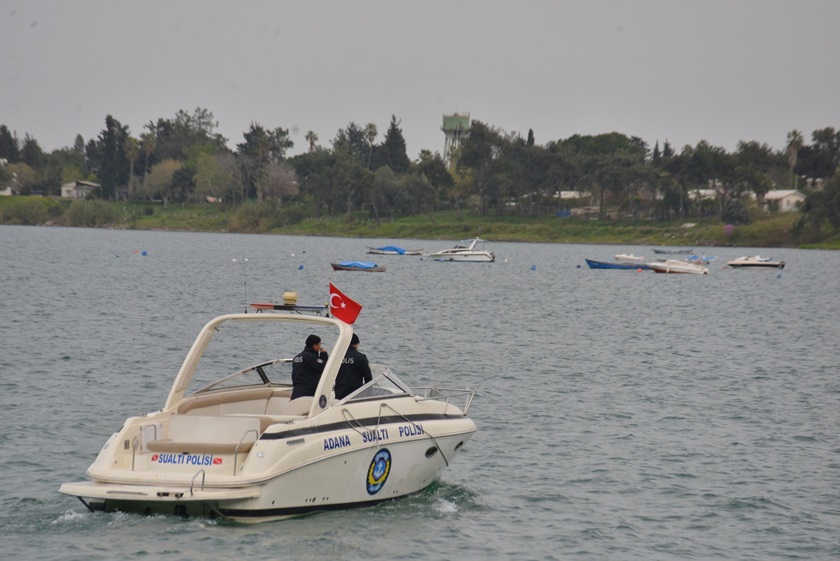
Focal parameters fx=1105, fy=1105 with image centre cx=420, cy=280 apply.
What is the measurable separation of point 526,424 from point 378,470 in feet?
27.7

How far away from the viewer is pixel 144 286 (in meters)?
63.3

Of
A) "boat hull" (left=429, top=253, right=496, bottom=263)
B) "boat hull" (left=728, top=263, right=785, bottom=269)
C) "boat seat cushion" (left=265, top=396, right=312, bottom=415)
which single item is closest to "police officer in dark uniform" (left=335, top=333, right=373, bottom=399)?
"boat seat cushion" (left=265, top=396, right=312, bottom=415)

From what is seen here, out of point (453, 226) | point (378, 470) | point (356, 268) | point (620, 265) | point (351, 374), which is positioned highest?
point (453, 226)

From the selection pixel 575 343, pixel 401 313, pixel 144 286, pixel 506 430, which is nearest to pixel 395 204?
pixel 144 286

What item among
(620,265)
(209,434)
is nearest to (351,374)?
(209,434)

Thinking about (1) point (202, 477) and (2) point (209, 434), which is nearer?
(1) point (202, 477)

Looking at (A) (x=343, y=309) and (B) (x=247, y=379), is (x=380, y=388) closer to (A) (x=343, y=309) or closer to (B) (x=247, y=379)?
(A) (x=343, y=309)

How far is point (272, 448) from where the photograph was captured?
45.9 ft

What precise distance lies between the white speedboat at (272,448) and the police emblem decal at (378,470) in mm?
17

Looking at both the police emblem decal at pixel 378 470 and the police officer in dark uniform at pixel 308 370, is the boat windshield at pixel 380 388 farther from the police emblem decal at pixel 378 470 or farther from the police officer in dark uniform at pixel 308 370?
the police emblem decal at pixel 378 470

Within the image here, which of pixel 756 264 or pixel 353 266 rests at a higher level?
pixel 353 266

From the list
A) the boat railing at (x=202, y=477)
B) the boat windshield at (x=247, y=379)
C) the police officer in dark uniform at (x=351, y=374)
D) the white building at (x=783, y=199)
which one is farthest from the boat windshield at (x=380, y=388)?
the white building at (x=783, y=199)

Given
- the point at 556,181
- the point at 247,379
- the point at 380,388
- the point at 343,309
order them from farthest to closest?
1. the point at 556,181
2. the point at 247,379
3. the point at 343,309
4. the point at 380,388

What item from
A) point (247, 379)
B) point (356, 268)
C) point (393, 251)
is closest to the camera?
point (247, 379)
